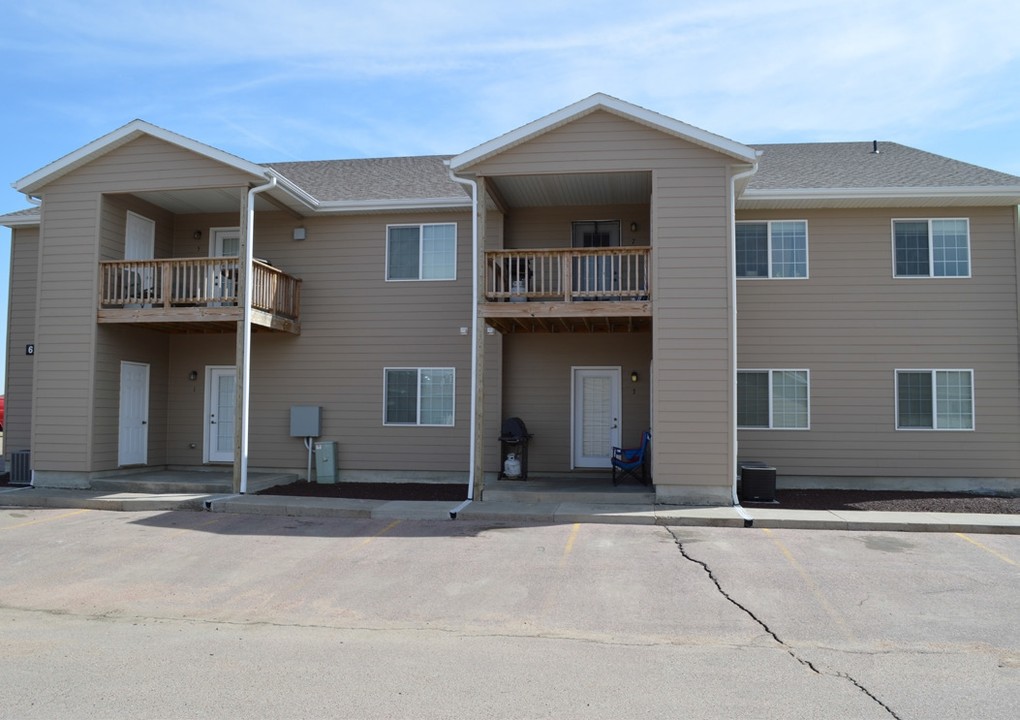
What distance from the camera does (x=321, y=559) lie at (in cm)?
895

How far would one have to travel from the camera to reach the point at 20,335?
16250mm

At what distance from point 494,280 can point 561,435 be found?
3.33m

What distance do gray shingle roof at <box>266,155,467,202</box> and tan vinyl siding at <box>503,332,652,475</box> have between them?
3277 mm

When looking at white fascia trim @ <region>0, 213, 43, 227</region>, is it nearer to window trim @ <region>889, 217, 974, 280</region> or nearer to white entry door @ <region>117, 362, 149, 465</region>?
white entry door @ <region>117, 362, 149, 465</region>

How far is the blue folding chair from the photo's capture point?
43.6 ft

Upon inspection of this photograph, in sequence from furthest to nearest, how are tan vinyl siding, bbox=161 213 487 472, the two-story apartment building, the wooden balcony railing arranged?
1. tan vinyl siding, bbox=161 213 487 472
2. the wooden balcony railing
3. the two-story apartment building

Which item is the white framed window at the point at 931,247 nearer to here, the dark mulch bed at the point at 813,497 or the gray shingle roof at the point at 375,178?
the dark mulch bed at the point at 813,497

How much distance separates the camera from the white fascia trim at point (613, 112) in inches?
472

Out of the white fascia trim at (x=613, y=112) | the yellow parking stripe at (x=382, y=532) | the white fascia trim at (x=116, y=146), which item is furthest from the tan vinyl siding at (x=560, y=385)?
the white fascia trim at (x=116, y=146)

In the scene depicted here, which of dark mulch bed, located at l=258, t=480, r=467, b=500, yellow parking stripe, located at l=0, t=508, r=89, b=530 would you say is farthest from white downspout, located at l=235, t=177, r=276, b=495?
yellow parking stripe, located at l=0, t=508, r=89, b=530

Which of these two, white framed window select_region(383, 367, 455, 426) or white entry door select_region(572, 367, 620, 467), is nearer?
white entry door select_region(572, 367, 620, 467)

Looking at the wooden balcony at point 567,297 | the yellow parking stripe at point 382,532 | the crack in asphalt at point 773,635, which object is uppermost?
the wooden balcony at point 567,297

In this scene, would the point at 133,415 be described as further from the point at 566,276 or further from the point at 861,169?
the point at 861,169

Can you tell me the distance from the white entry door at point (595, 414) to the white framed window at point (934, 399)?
4.91 meters
